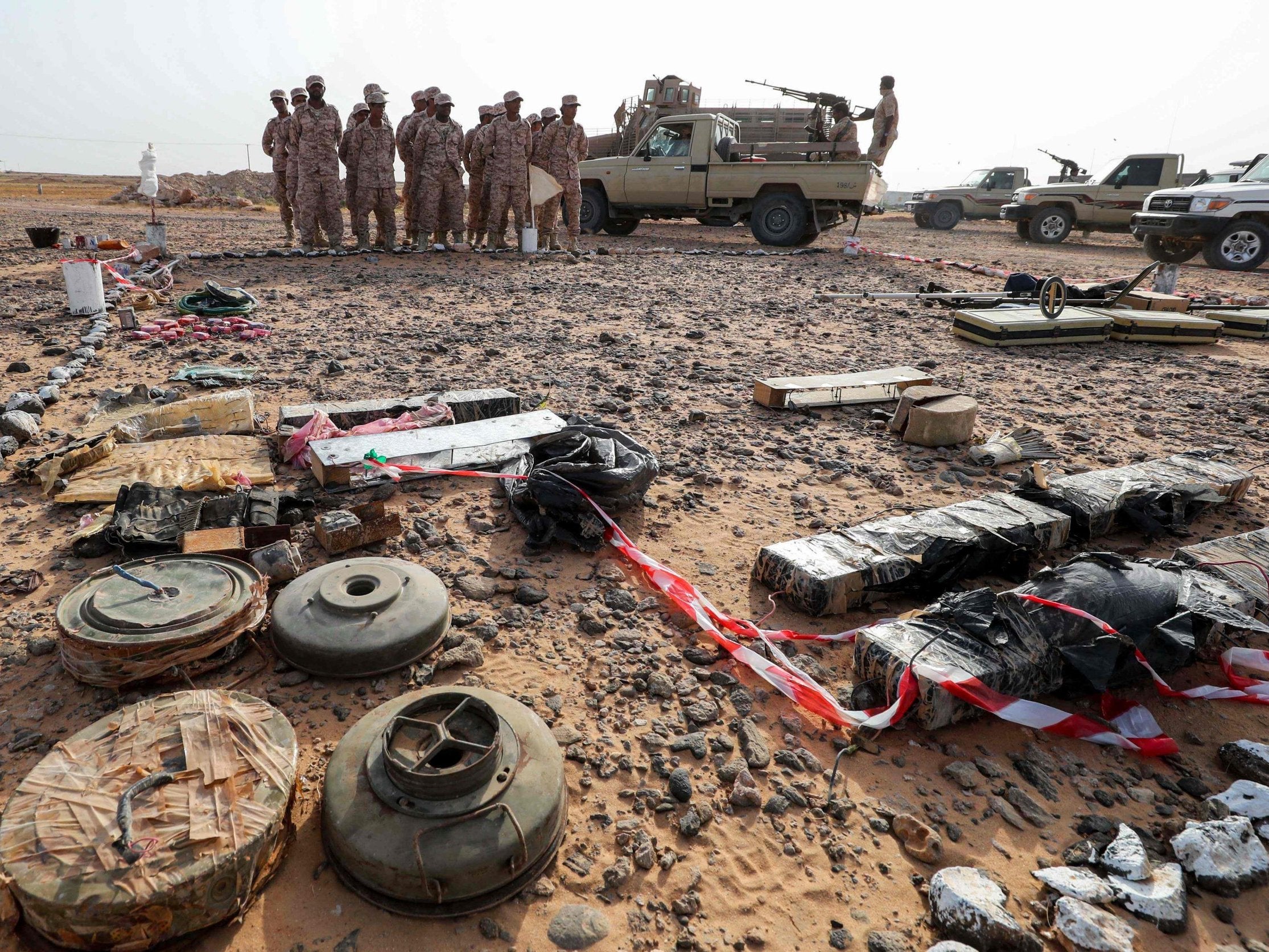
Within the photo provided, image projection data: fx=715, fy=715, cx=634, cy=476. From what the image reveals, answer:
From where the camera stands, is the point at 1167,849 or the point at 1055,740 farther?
the point at 1055,740

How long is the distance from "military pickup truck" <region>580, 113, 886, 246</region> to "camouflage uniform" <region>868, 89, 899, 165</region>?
106cm

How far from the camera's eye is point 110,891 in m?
1.42

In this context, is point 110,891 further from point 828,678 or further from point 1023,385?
point 1023,385

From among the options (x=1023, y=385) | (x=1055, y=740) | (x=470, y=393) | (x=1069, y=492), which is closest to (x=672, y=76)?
(x=1023, y=385)

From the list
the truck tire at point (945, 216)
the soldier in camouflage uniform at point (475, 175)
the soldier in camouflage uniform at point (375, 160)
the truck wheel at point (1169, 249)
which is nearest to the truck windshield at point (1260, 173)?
the truck wheel at point (1169, 249)

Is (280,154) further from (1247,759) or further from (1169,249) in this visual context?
(1169,249)

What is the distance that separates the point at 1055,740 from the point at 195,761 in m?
2.46

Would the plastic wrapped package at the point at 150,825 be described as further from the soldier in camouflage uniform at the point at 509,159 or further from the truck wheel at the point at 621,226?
the truck wheel at the point at 621,226

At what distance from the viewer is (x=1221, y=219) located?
11039mm

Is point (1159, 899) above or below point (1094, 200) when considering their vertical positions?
below

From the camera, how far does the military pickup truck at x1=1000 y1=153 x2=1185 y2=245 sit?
14.7 metres

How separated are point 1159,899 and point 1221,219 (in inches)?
518

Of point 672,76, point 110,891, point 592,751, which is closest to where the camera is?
point 110,891

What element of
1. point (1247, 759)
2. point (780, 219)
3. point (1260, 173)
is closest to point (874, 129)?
point (780, 219)
